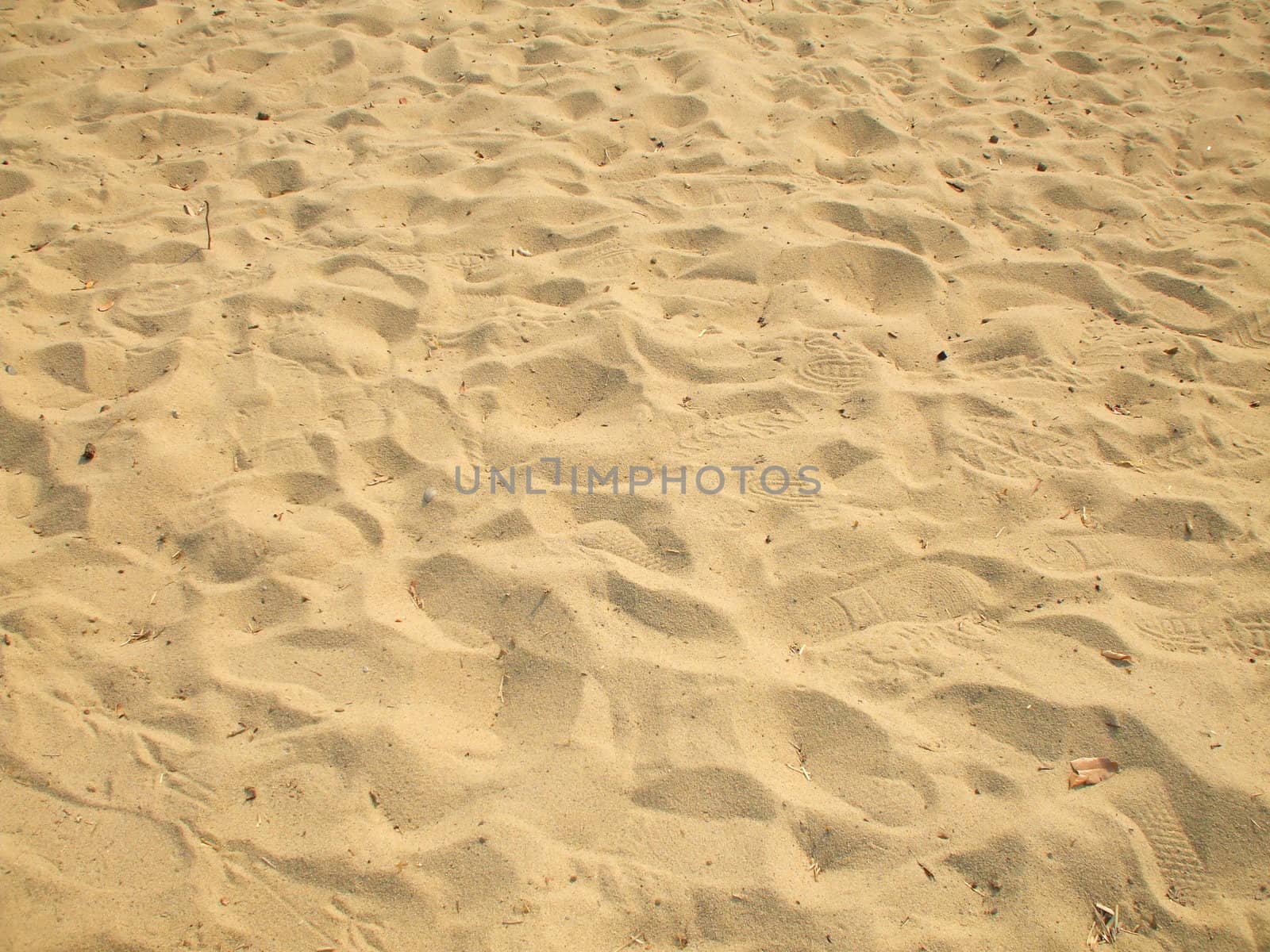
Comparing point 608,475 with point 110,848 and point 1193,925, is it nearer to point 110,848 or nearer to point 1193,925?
point 110,848

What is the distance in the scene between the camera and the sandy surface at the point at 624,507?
5.79 feet

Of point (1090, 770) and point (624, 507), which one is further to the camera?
point (624, 507)

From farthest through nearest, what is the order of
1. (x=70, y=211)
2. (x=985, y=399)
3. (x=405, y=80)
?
(x=405, y=80)
(x=70, y=211)
(x=985, y=399)

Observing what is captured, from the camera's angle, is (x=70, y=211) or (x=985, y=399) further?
(x=70, y=211)

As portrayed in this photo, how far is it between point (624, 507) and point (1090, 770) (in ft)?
4.18

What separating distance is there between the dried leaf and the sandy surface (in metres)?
0.02

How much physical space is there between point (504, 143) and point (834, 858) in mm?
3093

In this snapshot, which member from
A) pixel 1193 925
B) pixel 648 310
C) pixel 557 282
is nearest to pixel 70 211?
pixel 557 282

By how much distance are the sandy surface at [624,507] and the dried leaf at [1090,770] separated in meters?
0.02

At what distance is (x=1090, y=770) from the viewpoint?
6.26ft

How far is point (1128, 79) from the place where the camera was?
4.21 metres

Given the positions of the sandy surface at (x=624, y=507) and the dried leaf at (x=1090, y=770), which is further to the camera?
the dried leaf at (x=1090, y=770)

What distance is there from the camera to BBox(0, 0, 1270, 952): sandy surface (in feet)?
5.79

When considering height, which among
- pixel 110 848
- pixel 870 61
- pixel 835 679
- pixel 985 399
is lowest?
pixel 110 848
